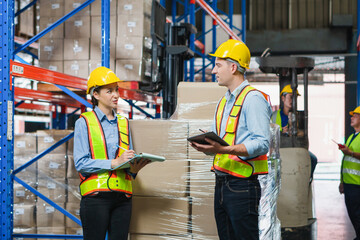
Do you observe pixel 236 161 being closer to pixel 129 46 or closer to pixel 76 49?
pixel 129 46

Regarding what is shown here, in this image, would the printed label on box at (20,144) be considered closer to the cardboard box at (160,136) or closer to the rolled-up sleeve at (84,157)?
the cardboard box at (160,136)

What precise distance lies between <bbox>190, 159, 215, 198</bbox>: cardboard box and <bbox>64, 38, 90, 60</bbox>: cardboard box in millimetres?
2510

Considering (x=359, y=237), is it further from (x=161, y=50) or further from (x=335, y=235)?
(x=161, y=50)

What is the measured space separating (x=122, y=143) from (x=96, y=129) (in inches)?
9.2

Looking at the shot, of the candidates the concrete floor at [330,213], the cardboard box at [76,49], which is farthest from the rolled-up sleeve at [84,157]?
the concrete floor at [330,213]

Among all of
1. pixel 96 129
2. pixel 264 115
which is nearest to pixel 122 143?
pixel 96 129

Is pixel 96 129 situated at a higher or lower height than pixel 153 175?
higher

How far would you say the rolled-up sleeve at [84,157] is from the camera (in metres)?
3.32

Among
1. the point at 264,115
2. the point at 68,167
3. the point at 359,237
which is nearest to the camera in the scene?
the point at 264,115

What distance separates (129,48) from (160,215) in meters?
2.52

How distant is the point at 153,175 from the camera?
420 centimetres

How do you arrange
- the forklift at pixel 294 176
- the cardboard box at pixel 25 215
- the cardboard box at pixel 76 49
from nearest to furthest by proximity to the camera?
the cardboard box at pixel 25 215, the cardboard box at pixel 76 49, the forklift at pixel 294 176

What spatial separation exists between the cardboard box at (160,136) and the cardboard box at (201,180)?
0.61 ft

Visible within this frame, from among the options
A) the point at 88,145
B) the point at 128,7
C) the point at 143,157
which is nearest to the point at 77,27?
the point at 128,7
